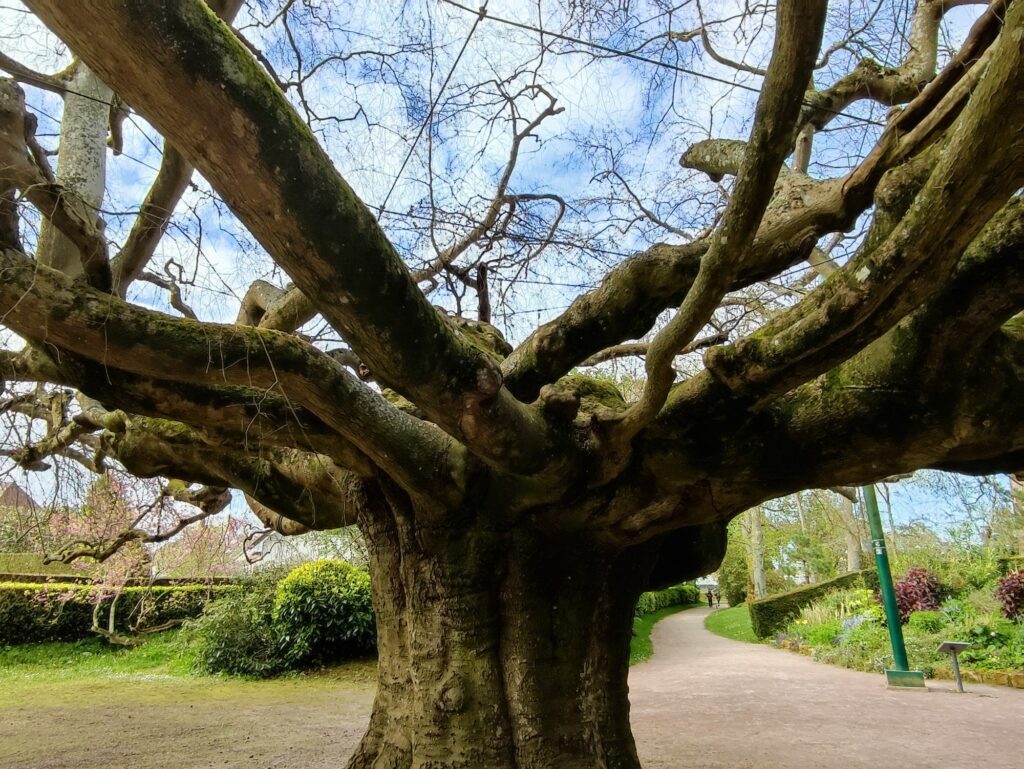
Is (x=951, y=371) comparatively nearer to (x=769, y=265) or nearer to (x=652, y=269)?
(x=769, y=265)

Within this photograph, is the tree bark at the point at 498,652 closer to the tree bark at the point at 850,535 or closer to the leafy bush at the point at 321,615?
the leafy bush at the point at 321,615

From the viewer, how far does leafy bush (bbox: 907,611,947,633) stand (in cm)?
1207

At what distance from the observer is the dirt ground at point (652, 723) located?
5.69m

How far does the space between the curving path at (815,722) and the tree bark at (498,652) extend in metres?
2.07

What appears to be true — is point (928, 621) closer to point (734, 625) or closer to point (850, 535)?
point (734, 625)

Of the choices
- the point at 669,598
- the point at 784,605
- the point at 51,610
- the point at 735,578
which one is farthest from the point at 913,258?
the point at 735,578

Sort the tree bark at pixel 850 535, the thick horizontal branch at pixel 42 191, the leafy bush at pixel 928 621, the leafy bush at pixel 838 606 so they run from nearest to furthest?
1. the thick horizontal branch at pixel 42 191
2. the leafy bush at pixel 928 621
3. the leafy bush at pixel 838 606
4. the tree bark at pixel 850 535

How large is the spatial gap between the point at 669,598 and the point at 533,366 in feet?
105

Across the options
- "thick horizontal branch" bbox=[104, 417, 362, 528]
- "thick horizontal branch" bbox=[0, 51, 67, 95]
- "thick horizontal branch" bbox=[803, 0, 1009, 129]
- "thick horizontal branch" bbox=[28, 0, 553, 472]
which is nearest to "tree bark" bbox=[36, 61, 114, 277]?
"thick horizontal branch" bbox=[0, 51, 67, 95]

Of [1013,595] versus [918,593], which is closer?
[1013,595]

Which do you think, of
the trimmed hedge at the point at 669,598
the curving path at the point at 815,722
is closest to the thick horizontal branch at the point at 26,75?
the curving path at the point at 815,722

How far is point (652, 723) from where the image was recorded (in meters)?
7.57

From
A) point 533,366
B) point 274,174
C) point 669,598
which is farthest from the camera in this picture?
point 669,598

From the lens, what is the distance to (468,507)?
3990 mm
